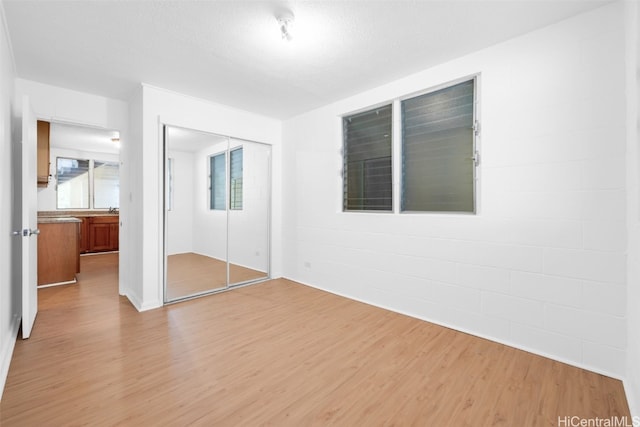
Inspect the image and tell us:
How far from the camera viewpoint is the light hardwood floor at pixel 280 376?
167 centimetres

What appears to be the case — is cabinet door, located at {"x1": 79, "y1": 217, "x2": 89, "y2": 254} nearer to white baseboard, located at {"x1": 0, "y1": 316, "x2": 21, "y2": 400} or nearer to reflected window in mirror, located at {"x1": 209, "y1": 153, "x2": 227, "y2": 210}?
reflected window in mirror, located at {"x1": 209, "y1": 153, "x2": 227, "y2": 210}

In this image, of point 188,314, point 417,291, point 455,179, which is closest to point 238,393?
point 188,314

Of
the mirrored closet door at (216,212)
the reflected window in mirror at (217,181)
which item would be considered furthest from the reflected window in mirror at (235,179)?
the reflected window in mirror at (217,181)

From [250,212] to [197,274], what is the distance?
1.30m

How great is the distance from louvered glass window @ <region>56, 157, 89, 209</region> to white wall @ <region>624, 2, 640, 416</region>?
32.1ft

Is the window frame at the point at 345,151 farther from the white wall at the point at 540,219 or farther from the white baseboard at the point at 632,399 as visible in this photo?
the white baseboard at the point at 632,399

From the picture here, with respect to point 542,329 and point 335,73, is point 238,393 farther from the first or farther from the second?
point 335,73

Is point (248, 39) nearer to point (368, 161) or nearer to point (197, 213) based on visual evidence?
point (368, 161)

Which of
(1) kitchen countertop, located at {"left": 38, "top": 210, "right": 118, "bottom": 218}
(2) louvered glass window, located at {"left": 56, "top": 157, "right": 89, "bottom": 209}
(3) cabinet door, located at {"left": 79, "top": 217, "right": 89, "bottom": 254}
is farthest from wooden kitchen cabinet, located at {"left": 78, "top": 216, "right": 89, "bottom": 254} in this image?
(2) louvered glass window, located at {"left": 56, "top": 157, "right": 89, "bottom": 209}

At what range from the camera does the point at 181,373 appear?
2057 millimetres

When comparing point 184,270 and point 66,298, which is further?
point 184,270

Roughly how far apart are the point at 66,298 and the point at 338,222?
381 centimetres

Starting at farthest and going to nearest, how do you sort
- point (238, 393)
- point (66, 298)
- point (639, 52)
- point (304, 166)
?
1. point (304, 166)
2. point (66, 298)
3. point (238, 393)
4. point (639, 52)

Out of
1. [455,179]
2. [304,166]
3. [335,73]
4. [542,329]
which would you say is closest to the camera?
[542,329]
